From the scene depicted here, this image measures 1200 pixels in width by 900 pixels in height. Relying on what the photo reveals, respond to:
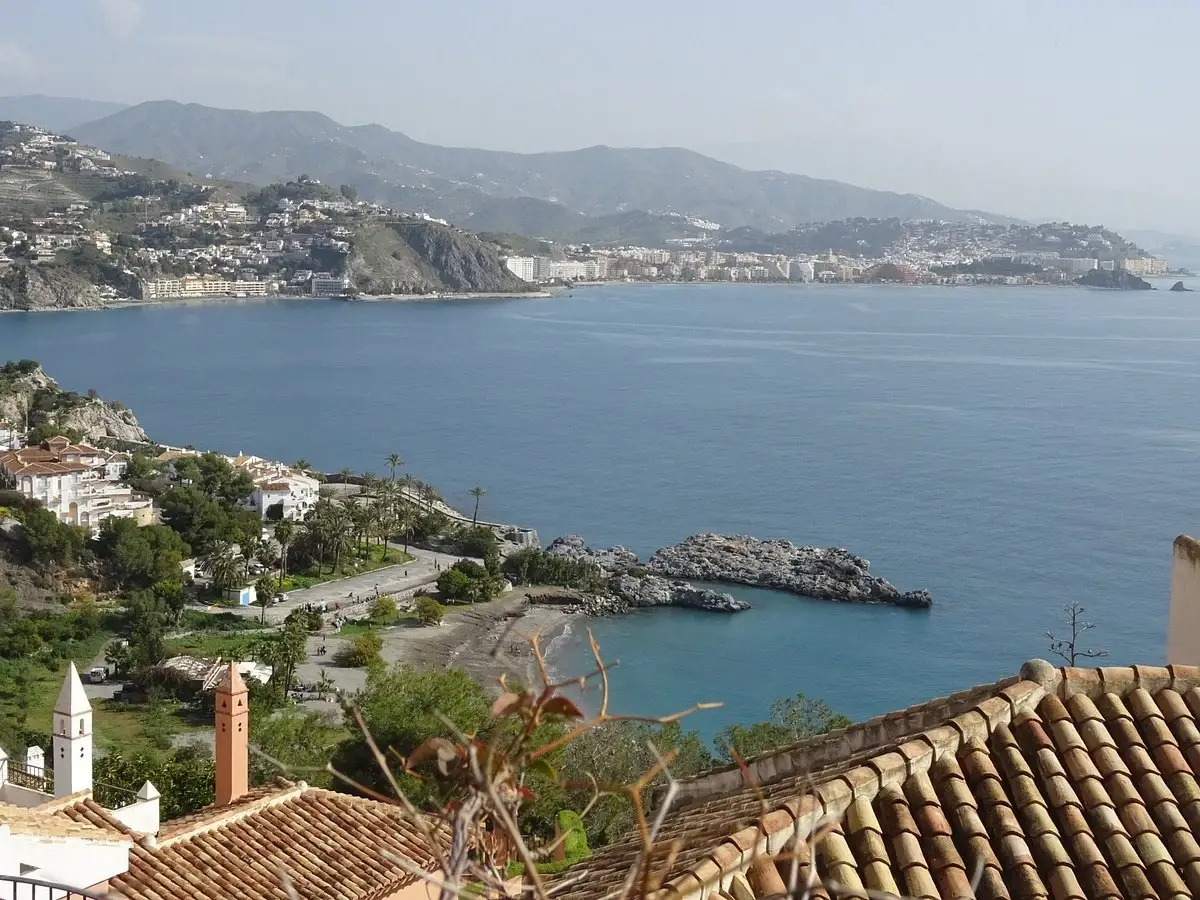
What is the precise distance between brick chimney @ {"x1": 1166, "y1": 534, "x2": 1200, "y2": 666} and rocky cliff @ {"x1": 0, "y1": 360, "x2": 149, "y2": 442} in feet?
112

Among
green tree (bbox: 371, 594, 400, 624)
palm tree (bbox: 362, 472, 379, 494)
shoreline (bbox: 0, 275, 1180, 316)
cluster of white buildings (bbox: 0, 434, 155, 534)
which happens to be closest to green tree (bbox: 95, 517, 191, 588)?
cluster of white buildings (bbox: 0, 434, 155, 534)

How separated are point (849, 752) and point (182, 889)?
10.3 feet

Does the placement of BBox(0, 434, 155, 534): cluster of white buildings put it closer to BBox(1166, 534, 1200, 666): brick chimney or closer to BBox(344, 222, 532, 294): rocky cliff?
BBox(1166, 534, 1200, 666): brick chimney

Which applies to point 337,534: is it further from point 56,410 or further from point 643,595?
point 56,410

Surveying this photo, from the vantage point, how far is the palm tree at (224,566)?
2281cm

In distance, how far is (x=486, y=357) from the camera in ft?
208

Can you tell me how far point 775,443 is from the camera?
40.5 m

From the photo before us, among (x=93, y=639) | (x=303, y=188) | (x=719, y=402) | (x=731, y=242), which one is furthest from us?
(x=731, y=242)

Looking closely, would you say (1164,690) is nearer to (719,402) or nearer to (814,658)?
(814,658)

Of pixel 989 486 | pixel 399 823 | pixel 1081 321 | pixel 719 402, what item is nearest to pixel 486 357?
pixel 719 402

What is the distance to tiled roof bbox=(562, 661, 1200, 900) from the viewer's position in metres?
1.97

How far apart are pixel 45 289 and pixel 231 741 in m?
83.2

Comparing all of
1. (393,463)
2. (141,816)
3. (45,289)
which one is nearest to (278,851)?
(141,816)

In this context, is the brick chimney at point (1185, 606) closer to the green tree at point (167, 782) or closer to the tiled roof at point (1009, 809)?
the tiled roof at point (1009, 809)
